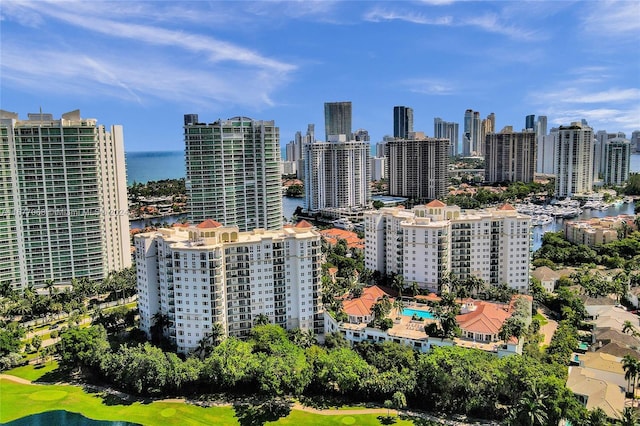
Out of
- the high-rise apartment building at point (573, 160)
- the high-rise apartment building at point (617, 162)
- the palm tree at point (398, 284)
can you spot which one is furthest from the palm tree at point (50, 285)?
the high-rise apartment building at point (617, 162)

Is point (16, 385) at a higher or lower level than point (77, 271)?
lower

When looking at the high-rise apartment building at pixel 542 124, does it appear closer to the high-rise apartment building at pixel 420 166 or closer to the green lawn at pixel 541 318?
the high-rise apartment building at pixel 420 166

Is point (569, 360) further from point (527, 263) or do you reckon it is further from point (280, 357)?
point (280, 357)

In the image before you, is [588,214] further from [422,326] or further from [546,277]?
[422,326]

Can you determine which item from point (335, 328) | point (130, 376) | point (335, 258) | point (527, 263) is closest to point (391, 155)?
point (335, 258)

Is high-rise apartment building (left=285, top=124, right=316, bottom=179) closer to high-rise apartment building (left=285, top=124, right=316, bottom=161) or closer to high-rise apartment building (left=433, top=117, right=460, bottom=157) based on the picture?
high-rise apartment building (left=285, top=124, right=316, bottom=161)
